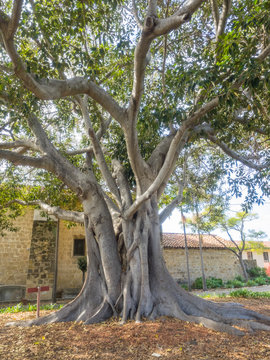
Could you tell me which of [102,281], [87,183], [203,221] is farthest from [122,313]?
[203,221]

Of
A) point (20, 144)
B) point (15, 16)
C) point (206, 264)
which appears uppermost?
point (15, 16)

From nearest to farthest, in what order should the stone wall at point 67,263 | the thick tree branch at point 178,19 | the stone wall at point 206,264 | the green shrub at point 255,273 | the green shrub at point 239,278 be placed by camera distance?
the thick tree branch at point 178,19 → the stone wall at point 67,263 → the stone wall at point 206,264 → the green shrub at point 239,278 → the green shrub at point 255,273

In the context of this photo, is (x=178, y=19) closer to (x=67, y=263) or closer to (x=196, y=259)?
(x=67, y=263)

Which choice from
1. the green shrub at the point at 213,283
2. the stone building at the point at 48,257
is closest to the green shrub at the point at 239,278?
the stone building at the point at 48,257

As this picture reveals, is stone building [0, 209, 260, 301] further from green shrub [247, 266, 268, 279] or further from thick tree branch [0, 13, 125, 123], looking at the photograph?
thick tree branch [0, 13, 125, 123]

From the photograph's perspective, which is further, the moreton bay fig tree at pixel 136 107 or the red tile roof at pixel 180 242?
the red tile roof at pixel 180 242

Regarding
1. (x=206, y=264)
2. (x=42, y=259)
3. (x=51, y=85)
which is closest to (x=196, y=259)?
(x=206, y=264)

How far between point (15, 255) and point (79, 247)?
335 centimetres

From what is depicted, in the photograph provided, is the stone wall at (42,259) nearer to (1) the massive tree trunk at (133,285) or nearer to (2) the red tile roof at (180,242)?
(1) the massive tree trunk at (133,285)

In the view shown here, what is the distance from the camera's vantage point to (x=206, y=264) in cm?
1800

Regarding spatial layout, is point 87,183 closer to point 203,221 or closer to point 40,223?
point 40,223

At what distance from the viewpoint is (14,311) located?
7711 mm

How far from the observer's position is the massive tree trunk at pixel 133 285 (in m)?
5.20

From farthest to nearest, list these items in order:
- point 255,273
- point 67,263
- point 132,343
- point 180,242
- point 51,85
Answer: point 255,273, point 180,242, point 67,263, point 51,85, point 132,343
